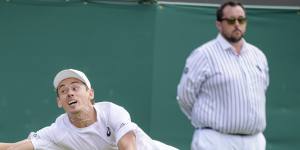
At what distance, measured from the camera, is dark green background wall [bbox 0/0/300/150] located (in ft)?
26.3

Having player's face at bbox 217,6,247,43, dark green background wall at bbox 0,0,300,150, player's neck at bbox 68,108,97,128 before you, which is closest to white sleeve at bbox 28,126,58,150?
player's neck at bbox 68,108,97,128

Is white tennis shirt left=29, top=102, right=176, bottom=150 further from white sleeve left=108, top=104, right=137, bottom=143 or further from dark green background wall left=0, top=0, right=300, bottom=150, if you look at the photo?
dark green background wall left=0, top=0, right=300, bottom=150

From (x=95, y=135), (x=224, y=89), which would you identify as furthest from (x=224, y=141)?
(x=95, y=135)

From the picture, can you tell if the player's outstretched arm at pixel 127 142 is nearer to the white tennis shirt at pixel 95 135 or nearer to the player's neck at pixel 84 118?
the white tennis shirt at pixel 95 135

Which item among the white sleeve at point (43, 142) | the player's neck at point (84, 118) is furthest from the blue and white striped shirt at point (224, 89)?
the white sleeve at point (43, 142)

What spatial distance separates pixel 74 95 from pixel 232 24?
1.19 m

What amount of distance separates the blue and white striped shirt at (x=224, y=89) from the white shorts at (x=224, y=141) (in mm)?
37

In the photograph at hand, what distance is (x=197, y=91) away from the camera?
17.5 feet

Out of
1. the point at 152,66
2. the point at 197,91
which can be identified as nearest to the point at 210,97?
the point at 197,91

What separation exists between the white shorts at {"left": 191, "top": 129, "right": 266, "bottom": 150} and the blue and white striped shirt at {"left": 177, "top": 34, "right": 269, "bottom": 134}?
37 millimetres

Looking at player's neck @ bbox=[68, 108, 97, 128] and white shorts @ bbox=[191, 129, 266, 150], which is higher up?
player's neck @ bbox=[68, 108, 97, 128]

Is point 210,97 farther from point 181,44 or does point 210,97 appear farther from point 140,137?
point 181,44

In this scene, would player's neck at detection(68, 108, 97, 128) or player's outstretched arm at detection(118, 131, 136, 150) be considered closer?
player's outstretched arm at detection(118, 131, 136, 150)

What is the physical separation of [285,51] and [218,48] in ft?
9.88
